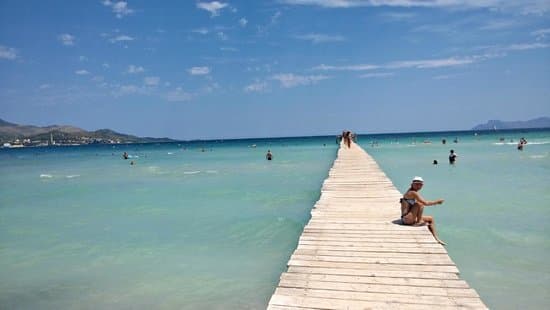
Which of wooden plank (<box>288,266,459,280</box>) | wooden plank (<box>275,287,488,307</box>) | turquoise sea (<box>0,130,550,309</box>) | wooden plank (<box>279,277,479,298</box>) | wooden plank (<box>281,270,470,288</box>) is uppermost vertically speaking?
wooden plank (<box>288,266,459,280</box>)

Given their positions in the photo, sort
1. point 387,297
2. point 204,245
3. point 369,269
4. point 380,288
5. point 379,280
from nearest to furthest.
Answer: point 387,297
point 380,288
point 379,280
point 369,269
point 204,245

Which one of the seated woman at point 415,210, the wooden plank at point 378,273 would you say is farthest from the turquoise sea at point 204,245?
the wooden plank at point 378,273

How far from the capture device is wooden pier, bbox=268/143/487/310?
4699 millimetres

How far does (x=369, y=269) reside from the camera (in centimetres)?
559

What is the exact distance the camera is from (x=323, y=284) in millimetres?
5156

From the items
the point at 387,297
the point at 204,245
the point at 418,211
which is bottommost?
the point at 204,245

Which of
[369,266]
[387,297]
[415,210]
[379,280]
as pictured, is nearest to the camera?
[387,297]

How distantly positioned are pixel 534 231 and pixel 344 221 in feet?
17.9

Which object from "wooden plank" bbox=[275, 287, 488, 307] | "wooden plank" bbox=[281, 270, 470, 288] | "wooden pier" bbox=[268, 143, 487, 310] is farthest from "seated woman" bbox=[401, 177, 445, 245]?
"wooden plank" bbox=[275, 287, 488, 307]

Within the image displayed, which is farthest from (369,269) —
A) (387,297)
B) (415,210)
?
(415,210)

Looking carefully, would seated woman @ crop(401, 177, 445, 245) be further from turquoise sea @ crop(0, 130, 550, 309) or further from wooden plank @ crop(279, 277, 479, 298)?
wooden plank @ crop(279, 277, 479, 298)

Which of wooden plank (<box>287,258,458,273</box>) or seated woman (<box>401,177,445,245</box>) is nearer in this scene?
wooden plank (<box>287,258,458,273</box>)

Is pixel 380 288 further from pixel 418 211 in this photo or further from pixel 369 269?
pixel 418 211

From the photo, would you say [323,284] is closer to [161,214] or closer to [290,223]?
[290,223]
